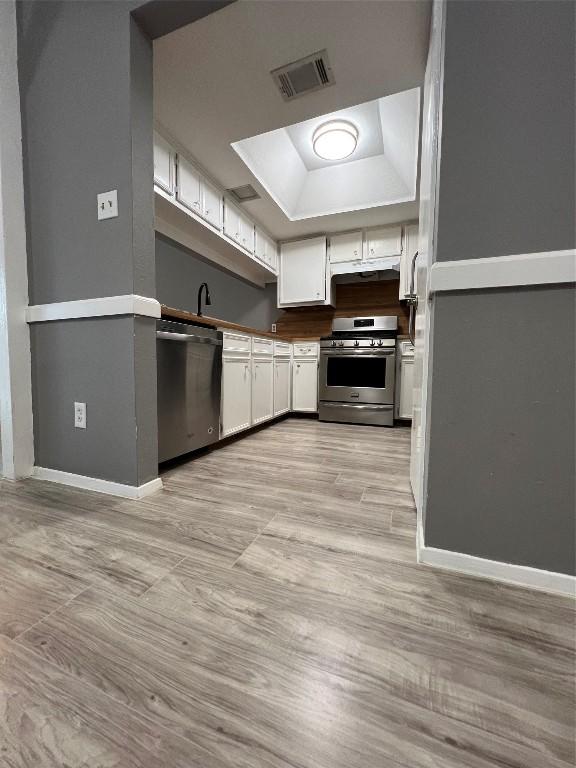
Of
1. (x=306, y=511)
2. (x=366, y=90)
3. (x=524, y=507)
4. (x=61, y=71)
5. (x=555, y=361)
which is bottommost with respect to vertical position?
(x=306, y=511)

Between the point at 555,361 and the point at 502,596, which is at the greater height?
the point at 555,361

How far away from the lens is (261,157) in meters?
2.56

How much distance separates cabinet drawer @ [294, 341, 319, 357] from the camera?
3451mm

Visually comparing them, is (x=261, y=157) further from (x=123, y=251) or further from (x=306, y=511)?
(x=306, y=511)

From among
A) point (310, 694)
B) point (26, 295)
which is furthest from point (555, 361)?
point (26, 295)

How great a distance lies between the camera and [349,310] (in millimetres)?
3805

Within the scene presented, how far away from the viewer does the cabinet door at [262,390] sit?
8.74 feet

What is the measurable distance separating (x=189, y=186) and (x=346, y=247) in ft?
5.80

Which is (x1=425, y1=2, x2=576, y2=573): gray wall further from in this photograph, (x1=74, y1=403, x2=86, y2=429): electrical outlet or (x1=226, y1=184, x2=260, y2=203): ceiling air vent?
(x1=226, y1=184, x2=260, y2=203): ceiling air vent

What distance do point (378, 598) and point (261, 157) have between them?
116 inches

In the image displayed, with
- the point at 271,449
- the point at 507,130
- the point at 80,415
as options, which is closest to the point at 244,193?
the point at 271,449

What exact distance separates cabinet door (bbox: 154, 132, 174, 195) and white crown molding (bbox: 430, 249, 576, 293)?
1.99 meters

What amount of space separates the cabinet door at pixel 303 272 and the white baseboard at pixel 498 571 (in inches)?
120

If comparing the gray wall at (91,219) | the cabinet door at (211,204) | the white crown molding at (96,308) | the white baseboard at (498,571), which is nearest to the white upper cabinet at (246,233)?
the cabinet door at (211,204)
